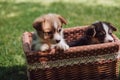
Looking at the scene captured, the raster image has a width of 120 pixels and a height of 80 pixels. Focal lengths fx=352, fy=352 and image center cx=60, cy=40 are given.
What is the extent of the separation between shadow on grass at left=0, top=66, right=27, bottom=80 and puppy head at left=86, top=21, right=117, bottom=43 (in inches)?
53.2

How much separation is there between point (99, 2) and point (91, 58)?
192 inches

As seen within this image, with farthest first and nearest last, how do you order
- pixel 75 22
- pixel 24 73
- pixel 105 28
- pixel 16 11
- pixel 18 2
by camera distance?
pixel 18 2
pixel 16 11
pixel 75 22
pixel 24 73
pixel 105 28

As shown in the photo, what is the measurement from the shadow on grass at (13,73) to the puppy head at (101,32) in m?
1.35

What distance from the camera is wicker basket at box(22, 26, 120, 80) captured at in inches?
192

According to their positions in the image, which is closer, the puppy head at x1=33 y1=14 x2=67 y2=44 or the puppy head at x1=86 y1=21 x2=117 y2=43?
the puppy head at x1=33 y1=14 x2=67 y2=44

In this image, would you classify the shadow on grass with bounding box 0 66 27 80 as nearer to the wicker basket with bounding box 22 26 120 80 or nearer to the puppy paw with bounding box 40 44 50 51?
the wicker basket with bounding box 22 26 120 80

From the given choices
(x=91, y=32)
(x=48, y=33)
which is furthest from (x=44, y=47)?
(x=91, y=32)

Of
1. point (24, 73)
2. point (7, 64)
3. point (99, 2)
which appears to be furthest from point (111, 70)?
point (99, 2)

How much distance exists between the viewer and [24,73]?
5.93 metres

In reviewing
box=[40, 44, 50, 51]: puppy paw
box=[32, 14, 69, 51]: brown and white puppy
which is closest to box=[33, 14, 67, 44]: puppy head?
box=[32, 14, 69, 51]: brown and white puppy

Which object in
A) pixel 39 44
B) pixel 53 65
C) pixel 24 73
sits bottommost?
pixel 24 73

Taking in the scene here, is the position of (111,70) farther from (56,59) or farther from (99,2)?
(99,2)

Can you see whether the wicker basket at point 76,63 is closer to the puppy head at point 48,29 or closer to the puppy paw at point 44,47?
the puppy paw at point 44,47

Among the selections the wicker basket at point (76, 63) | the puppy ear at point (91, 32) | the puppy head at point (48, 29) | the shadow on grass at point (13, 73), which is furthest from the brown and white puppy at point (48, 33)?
the shadow on grass at point (13, 73)
